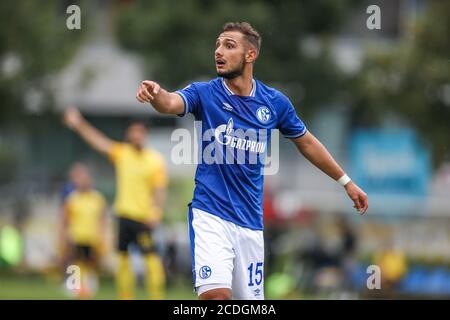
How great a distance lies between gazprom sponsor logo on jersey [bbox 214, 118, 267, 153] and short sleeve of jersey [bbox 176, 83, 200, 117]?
9.7 inches

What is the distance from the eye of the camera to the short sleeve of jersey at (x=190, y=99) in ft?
29.1

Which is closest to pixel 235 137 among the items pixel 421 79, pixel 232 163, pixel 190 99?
pixel 232 163

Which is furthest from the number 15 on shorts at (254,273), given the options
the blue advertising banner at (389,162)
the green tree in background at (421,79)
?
the blue advertising banner at (389,162)

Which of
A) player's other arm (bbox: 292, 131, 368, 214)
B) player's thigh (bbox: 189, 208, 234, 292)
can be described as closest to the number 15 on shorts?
player's thigh (bbox: 189, 208, 234, 292)

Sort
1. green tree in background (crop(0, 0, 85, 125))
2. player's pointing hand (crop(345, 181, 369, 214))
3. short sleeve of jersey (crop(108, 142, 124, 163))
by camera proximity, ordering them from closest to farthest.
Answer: player's pointing hand (crop(345, 181, 369, 214)) < short sleeve of jersey (crop(108, 142, 124, 163)) < green tree in background (crop(0, 0, 85, 125))

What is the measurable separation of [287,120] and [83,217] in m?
11.3

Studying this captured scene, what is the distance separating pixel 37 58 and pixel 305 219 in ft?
24.9

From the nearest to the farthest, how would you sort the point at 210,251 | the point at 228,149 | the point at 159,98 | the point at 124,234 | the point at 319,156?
the point at 159,98
the point at 210,251
the point at 228,149
the point at 319,156
the point at 124,234

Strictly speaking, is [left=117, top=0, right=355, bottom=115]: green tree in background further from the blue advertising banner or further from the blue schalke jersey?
the blue schalke jersey

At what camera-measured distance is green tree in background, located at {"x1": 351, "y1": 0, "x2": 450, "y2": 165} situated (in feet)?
76.8

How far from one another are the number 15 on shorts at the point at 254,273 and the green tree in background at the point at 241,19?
15092 millimetres

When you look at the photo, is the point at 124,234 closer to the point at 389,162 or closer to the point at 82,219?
the point at 82,219

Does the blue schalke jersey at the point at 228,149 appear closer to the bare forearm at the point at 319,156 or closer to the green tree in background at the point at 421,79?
the bare forearm at the point at 319,156

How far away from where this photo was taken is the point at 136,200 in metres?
15.8
